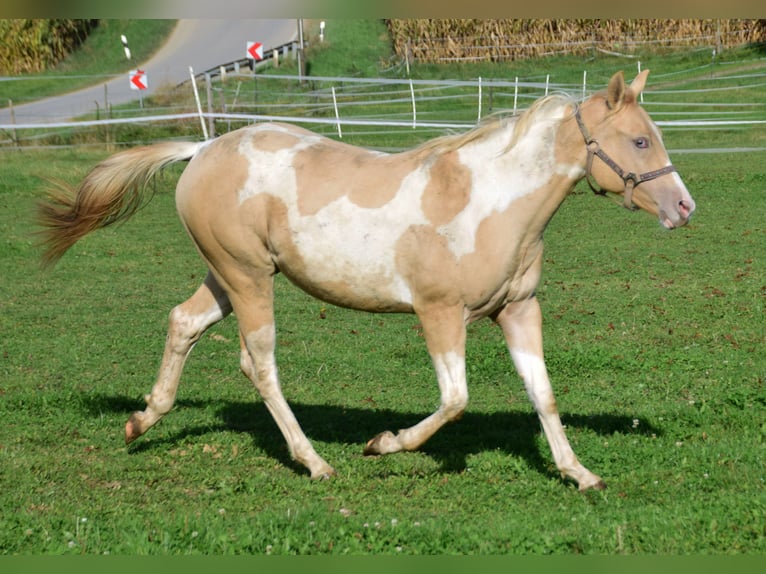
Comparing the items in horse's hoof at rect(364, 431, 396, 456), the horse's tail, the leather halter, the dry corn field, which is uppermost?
the leather halter

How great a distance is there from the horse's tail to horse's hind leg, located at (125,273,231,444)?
815 mm

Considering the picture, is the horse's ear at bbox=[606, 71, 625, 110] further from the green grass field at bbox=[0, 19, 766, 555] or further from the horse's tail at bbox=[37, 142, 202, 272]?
the horse's tail at bbox=[37, 142, 202, 272]

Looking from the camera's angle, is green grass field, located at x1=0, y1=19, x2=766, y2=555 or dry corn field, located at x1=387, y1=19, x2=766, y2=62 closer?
green grass field, located at x1=0, y1=19, x2=766, y2=555

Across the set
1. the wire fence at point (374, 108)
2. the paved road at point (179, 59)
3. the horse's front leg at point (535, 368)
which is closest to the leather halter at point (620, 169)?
the horse's front leg at point (535, 368)

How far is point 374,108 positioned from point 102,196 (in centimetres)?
2216

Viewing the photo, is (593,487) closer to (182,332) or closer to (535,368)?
(535,368)

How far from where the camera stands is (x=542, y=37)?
37688 millimetres

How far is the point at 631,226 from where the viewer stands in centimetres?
1453

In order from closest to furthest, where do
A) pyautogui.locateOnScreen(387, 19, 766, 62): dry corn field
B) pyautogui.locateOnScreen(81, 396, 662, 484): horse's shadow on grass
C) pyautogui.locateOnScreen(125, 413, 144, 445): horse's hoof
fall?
pyautogui.locateOnScreen(81, 396, 662, 484): horse's shadow on grass, pyautogui.locateOnScreen(125, 413, 144, 445): horse's hoof, pyautogui.locateOnScreen(387, 19, 766, 62): dry corn field

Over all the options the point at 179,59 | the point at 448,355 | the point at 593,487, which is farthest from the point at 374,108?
the point at 593,487

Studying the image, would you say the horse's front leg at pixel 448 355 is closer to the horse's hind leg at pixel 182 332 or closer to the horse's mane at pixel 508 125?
the horse's mane at pixel 508 125

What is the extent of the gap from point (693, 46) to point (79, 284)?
30.4 m

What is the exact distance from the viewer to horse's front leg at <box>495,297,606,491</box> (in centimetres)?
550

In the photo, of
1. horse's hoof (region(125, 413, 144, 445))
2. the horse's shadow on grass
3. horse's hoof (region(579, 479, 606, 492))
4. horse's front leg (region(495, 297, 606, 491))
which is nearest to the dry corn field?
the horse's shadow on grass
